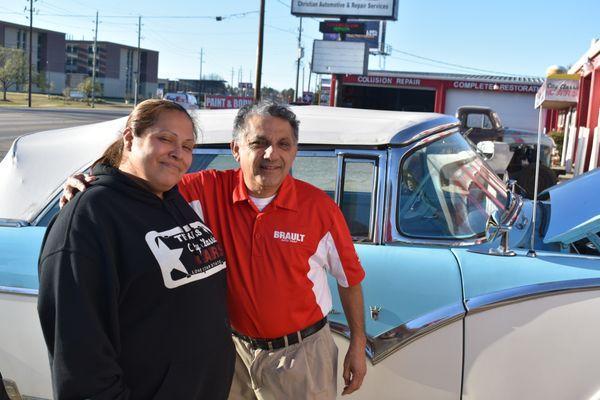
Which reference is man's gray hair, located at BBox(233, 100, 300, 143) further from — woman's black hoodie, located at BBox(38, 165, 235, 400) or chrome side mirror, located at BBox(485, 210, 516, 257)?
chrome side mirror, located at BBox(485, 210, 516, 257)

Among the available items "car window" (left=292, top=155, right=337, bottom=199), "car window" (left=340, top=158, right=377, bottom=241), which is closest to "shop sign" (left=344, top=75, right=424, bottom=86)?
"car window" (left=292, top=155, right=337, bottom=199)

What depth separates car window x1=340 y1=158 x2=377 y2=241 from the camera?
2643mm

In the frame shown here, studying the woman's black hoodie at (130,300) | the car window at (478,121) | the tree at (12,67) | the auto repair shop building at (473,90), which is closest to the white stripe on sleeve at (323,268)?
the woman's black hoodie at (130,300)

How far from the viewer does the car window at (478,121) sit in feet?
49.3

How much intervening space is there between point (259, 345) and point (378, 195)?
0.90 m

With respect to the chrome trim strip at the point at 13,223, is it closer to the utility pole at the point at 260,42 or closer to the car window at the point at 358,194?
the car window at the point at 358,194

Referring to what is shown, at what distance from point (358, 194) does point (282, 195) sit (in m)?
0.73

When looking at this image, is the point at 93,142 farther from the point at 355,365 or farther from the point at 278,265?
the point at 355,365

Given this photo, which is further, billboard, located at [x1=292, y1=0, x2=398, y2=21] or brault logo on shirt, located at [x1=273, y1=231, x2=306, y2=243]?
billboard, located at [x1=292, y1=0, x2=398, y2=21]

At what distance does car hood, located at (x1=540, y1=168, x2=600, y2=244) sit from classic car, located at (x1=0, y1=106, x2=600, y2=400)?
0.01 meters

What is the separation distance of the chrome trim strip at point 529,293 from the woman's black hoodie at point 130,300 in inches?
39.6

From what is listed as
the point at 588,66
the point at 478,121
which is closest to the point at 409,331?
the point at 478,121

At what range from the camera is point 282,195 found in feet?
6.72

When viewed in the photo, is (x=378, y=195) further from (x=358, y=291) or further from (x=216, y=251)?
(x=216, y=251)
